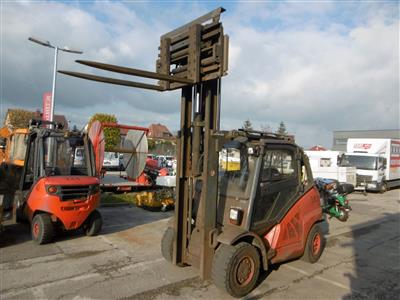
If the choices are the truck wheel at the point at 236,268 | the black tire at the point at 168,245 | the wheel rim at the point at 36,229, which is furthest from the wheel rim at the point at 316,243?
the wheel rim at the point at 36,229

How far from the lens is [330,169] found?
18984 mm

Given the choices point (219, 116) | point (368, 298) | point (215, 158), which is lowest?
point (368, 298)

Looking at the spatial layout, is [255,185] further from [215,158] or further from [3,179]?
[3,179]

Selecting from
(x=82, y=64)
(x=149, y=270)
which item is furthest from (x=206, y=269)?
(x=82, y=64)

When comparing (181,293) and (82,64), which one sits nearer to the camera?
(82,64)

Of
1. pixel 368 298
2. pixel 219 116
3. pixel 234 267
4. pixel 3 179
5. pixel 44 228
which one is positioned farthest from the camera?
pixel 3 179

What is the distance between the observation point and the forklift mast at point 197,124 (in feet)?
16.2

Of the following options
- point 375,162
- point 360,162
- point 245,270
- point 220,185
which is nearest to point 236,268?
point 245,270

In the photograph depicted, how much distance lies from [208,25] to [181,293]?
12.4 ft

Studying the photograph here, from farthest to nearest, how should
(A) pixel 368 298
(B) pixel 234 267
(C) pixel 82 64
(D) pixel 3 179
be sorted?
(D) pixel 3 179 → (A) pixel 368 298 → (B) pixel 234 267 → (C) pixel 82 64

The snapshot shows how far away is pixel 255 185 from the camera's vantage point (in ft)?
17.2

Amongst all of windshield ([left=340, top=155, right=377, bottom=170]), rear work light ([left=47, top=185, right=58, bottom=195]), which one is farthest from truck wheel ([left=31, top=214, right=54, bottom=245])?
windshield ([left=340, top=155, right=377, bottom=170])

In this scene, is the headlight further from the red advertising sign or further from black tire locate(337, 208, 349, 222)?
the red advertising sign

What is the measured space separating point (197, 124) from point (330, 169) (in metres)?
15.3
